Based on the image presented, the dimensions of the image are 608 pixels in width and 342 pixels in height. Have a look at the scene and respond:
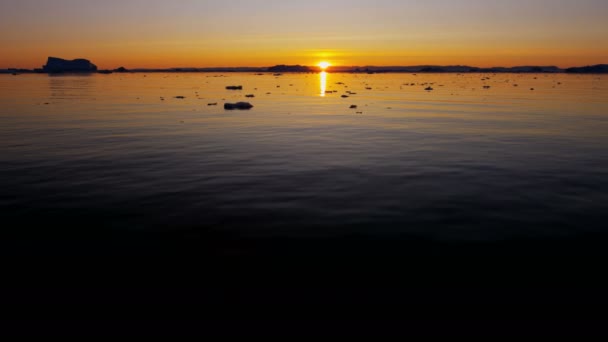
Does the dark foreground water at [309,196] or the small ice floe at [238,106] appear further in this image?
the small ice floe at [238,106]

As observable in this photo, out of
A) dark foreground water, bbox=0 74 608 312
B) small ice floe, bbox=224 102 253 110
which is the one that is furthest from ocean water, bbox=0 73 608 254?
small ice floe, bbox=224 102 253 110

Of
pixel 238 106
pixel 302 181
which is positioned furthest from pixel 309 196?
pixel 238 106

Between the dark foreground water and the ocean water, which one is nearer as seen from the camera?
the dark foreground water

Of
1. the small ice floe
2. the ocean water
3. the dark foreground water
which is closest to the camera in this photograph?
the dark foreground water

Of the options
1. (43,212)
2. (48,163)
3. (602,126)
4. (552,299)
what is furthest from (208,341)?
(602,126)

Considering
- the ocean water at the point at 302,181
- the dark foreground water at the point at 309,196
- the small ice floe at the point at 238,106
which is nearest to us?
the dark foreground water at the point at 309,196

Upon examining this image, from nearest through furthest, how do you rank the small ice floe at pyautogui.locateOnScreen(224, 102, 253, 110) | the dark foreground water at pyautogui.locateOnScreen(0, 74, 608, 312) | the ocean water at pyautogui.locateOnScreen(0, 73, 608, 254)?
the dark foreground water at pyautogui.locateOnScreen(0, 74, 608, 312)
the ocean water at pyautogui.locateOnScreen(0, 73, 608, 254)
the small ice floe at pyautogui.locateOnScreen(224, 102, 253, 110)

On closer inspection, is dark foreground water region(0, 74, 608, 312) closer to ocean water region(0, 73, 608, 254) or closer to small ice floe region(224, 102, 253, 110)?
ocean water region(0, 73, 608, 254)

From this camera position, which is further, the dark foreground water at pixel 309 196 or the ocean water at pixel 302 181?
the ocean water at pixel 302 181

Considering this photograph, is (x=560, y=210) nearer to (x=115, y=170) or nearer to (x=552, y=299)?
(x=552, y=299)

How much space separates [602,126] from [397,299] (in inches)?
881

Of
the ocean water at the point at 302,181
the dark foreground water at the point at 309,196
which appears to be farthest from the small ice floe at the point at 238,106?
the dark foreground water at the point at 309,196

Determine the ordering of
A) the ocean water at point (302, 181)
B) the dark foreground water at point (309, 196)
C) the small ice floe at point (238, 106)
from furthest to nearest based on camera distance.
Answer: the small ice floe at point (238, 106) < the ocean water at point (302, 181) < the dark foreground water at point (309, 196)

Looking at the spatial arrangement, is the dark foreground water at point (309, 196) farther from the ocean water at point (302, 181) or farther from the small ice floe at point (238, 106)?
the small ice floe at point (238, 106)
